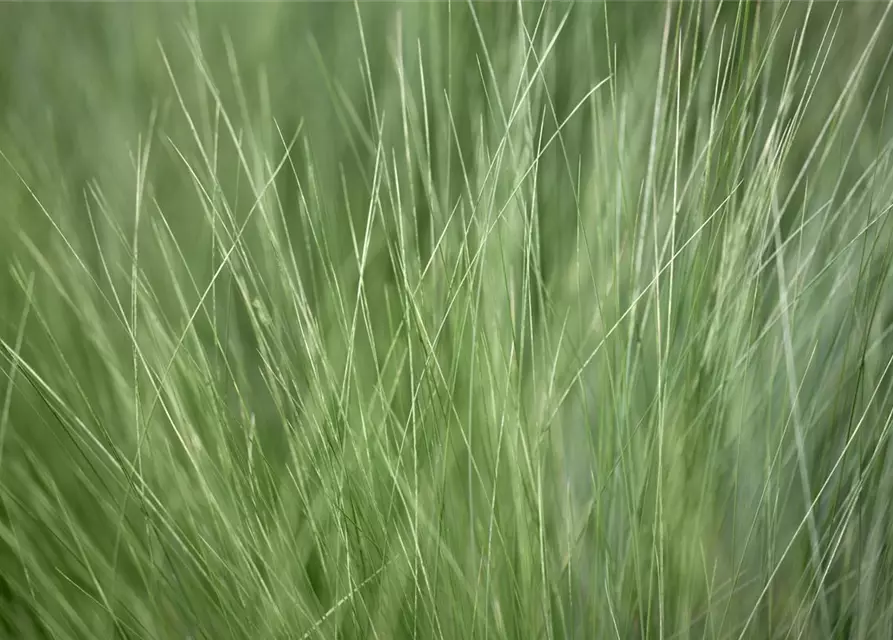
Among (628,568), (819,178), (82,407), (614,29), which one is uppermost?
(614,29)

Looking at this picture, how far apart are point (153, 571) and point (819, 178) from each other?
0.58 m

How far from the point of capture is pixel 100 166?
62 centimetres

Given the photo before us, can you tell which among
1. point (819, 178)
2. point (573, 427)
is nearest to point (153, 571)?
point (573, 427)

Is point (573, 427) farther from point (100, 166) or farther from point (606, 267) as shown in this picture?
point (100, 166)

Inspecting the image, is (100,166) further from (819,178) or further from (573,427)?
(819,178)

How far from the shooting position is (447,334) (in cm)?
57

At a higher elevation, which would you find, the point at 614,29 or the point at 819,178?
the point at 614,29

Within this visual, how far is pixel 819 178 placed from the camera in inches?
23.5

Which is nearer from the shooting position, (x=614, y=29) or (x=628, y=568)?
(x=628, y=568)

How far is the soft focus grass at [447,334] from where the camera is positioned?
0.51m

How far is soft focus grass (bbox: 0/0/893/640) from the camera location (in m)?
0.51

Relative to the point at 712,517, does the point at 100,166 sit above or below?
above

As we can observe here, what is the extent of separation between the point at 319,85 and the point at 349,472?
1.11 ft

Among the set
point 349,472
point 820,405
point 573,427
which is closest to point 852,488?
point 820,405
